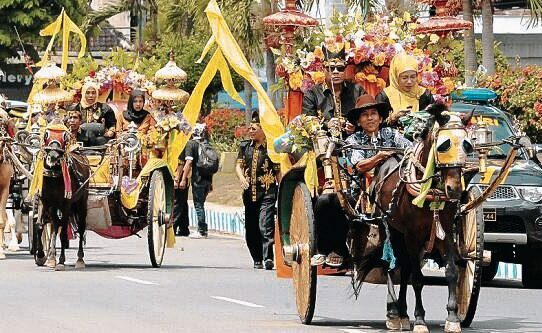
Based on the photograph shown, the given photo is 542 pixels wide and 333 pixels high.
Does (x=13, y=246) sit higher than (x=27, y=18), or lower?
lower

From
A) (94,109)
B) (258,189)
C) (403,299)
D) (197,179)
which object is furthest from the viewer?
(197,179)

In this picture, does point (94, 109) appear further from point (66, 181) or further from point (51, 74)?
point (66, 181)

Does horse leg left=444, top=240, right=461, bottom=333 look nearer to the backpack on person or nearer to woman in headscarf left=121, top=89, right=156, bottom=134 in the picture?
woman in headscarf left=121, top=89, right=156, bottom=134

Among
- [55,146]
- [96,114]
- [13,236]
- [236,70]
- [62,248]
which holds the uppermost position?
[236,70]

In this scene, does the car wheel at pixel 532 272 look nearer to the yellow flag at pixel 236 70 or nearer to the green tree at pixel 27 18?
the yellow flag at pixel 236 70

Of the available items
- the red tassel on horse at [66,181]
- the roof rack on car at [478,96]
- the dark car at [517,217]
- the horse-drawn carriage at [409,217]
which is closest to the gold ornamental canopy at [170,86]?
the red tassel on horse at [66,181]

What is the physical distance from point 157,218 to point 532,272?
4.84 m

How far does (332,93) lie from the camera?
600 inches

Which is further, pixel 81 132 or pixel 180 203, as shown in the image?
pixel 180 203

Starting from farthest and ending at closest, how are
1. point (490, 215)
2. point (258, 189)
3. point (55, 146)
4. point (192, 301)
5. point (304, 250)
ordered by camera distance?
point (258, 189) → point (55, 146) → point (490, 215) → point (192, 301) → point (304, 250)

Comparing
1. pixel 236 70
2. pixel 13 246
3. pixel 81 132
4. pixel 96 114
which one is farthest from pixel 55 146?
pixel 13 246

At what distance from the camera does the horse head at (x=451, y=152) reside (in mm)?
13117

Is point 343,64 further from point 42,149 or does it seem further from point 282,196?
point 42,149

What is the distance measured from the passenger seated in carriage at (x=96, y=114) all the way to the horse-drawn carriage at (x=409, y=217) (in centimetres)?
777
